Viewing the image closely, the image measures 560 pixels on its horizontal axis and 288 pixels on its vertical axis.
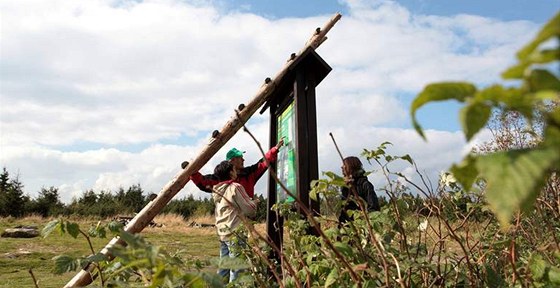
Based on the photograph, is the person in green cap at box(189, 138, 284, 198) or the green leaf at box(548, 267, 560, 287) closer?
the green leaf at box(548, 267, 560, 287)

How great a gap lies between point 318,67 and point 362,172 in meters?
3.37

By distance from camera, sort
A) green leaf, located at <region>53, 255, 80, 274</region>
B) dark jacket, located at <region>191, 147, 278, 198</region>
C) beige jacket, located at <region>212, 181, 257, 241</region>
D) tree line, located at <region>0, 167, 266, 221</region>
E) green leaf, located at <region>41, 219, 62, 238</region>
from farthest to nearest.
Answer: tree line, located at <region>0, 167, 266, 221</region>, dark jacket, located at <region>191, 147, 278, 198</region>, beige jacket, located at <region>212, 181, 257, 241</region>, green leaf, located at <region>41, 219, 62, 238</region>, green leaf, located at <region>53, 255, 80, 274</region>

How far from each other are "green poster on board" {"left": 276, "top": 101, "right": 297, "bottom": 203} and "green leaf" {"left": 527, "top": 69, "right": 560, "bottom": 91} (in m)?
4.46

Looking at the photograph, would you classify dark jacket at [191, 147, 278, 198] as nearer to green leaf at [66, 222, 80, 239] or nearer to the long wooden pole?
the long wooden pole

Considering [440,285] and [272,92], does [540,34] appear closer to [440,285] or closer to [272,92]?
[440,285]

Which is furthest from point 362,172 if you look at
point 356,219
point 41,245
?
point 41,245

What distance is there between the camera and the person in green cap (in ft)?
18.7

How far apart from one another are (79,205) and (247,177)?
31.4 meters

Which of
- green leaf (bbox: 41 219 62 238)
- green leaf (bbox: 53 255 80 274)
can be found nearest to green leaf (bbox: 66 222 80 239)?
green leaf (bbox: 41 219 62 238)

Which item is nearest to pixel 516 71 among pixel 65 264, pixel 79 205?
pixel 65 264

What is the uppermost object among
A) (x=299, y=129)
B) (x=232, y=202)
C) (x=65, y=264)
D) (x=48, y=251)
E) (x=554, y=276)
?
(x=299, y=129)

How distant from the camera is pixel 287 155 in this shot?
5504mm

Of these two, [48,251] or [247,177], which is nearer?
[247,177]

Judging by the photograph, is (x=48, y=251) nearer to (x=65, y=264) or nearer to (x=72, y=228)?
(x=72, y=228)
